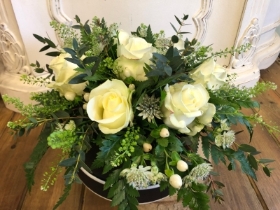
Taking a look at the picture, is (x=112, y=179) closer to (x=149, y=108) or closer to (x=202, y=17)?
(x=149, y=108)

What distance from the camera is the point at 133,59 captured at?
0.43 meters

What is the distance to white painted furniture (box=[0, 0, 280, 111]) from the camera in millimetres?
818

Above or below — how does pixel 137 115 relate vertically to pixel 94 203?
above

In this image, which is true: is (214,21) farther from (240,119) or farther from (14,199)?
(14,199)

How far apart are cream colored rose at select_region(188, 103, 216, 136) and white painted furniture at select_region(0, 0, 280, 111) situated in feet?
1.84

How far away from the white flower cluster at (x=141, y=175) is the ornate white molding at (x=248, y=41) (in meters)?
0.70

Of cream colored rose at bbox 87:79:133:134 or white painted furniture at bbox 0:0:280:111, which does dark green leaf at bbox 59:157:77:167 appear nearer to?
cream colored rose at bbox 87:79:133:134

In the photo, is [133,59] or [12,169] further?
[12,169]

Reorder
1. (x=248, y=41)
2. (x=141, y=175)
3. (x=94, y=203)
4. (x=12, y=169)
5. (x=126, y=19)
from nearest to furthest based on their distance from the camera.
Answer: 1. (x=141, y=175)
2. (x=94, y=203)
3. (x=12, y=169)
4. (x=126, y=19)
5. (x=248, y=41)

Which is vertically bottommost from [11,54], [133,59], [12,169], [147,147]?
[12,169]

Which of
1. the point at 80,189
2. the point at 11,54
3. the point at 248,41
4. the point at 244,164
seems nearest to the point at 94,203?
the point at 80,189

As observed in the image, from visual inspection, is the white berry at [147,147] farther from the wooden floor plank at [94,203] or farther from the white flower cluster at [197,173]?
the wooden floor plank at [94,203]

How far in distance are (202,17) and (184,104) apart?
0.60 meters

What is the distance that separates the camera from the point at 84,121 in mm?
440
